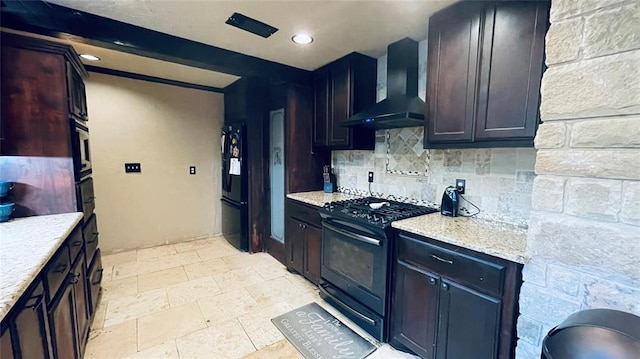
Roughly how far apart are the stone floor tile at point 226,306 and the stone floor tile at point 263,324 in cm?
9

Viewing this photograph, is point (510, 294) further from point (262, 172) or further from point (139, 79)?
point (139, 79)

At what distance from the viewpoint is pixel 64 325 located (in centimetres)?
144

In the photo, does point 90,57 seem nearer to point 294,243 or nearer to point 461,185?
point 294,243

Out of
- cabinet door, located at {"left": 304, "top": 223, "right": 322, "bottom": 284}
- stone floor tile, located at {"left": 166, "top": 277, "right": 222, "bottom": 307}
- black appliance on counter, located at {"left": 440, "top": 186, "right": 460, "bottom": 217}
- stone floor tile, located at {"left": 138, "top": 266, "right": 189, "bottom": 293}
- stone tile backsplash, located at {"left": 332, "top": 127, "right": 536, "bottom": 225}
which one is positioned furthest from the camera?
stone floor tile, located at {"left": 138, "top": 266, "right": 189, "bottom": 293}

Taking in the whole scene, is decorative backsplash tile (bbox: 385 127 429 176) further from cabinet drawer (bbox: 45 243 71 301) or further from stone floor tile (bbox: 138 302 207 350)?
cabinet drawer (bbox: 45 243 71 301)

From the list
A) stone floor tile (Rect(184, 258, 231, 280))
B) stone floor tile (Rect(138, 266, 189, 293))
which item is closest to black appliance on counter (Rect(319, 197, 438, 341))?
stone floor tile (Rect(184, 258, 231, 280))

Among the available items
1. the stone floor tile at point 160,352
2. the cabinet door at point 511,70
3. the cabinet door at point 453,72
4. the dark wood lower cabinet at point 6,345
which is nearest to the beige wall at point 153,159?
the stone floor tile at point 160,352

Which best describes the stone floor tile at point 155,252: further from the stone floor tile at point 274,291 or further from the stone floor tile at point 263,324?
the stone floor tile at point 263,324

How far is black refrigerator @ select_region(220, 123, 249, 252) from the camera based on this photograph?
141 inches

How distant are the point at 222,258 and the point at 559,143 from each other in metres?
3.52

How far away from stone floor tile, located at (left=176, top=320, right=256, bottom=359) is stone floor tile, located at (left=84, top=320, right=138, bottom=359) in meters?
0.34

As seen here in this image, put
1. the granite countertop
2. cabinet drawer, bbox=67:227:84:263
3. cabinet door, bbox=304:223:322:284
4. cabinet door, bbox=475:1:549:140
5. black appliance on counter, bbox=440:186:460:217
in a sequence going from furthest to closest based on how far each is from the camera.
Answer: cabinet door, bbox=304:223:322:284 → black appliance on counter, bbox=440:186:460:217 → cabinet drawer, bbox=67:227:84:263 → cabinet door, bbox=475:1:549:140 → the granite countertop

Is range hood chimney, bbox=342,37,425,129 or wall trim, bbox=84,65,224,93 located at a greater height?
wall trim, bbox=84,65,224,93

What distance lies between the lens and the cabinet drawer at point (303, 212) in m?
2.70
